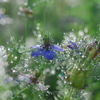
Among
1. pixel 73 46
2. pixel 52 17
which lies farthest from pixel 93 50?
pixel 52 17

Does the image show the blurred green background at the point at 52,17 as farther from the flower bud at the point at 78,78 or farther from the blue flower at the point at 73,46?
the flower bud at the point at 78,78

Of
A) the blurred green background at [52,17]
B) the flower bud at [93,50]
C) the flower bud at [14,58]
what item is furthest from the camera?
the blurred green background at [52,17]

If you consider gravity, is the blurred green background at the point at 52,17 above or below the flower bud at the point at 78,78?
above

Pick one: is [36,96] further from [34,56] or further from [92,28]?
[92,28]

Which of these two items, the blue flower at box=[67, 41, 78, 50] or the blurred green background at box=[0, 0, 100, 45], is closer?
the blue flower at box=[67, 41, 78, 50]

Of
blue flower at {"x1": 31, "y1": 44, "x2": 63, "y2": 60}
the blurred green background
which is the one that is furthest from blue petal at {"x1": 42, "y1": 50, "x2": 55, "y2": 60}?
the blurred green background

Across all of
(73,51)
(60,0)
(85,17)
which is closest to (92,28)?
(85,17)

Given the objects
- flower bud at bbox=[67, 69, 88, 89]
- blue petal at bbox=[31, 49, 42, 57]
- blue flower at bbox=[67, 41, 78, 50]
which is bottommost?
flower bud at bbox=[67, 69, 88, 89]

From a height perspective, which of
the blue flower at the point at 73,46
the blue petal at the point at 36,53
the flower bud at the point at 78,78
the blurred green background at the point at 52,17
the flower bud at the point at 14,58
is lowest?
the flower bud at the point at 78,78

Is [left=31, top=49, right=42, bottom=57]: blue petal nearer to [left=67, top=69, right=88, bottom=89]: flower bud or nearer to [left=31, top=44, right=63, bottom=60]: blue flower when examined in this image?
[left=31, top=44, right=63, bottom=60]: blue flower

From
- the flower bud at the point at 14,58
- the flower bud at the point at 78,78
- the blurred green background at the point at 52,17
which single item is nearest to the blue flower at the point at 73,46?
the flower bud at the point at 78,78

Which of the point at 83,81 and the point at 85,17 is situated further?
the point at 85,17
